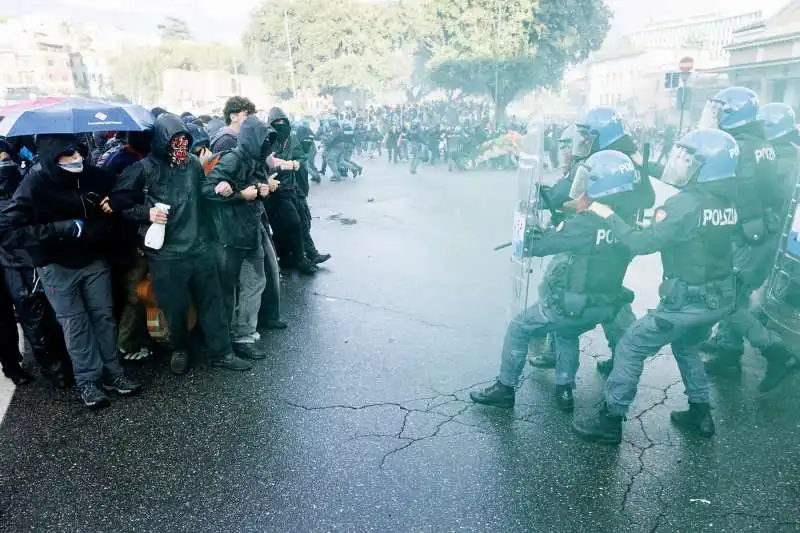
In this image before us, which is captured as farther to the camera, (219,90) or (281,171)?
(219,90)

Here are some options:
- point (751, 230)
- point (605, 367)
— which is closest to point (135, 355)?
point (605, 367)

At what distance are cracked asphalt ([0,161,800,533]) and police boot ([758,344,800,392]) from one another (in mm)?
111

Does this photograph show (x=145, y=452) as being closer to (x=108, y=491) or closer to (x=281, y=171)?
(x=108, y=491)

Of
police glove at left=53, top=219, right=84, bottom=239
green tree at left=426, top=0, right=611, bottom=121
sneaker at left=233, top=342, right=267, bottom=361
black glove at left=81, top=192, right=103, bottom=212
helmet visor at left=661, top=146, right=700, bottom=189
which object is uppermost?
green tree at left=426, top=0, right=611, bottom=121

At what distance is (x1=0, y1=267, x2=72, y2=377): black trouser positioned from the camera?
13.3 ft

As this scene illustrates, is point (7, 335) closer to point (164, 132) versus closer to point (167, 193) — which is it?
point (167, 193)

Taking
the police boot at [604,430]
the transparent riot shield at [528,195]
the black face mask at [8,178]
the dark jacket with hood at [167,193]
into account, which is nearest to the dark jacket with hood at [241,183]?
the dark jacket with hood at [167,193]

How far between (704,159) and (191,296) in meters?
3.46

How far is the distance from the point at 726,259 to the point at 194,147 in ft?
12.8

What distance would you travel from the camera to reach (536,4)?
98.4ft

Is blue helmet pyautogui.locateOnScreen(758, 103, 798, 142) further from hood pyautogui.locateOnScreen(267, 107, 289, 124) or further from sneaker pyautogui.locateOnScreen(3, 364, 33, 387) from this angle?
sneaker pyautogui.locateOnScreen(3, 364, 33, 387)

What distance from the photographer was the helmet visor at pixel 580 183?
11.2 feet

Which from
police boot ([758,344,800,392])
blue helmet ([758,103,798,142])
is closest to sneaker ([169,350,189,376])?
police boot ([758,344,800,392])

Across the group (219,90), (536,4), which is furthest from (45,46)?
(536,4)
